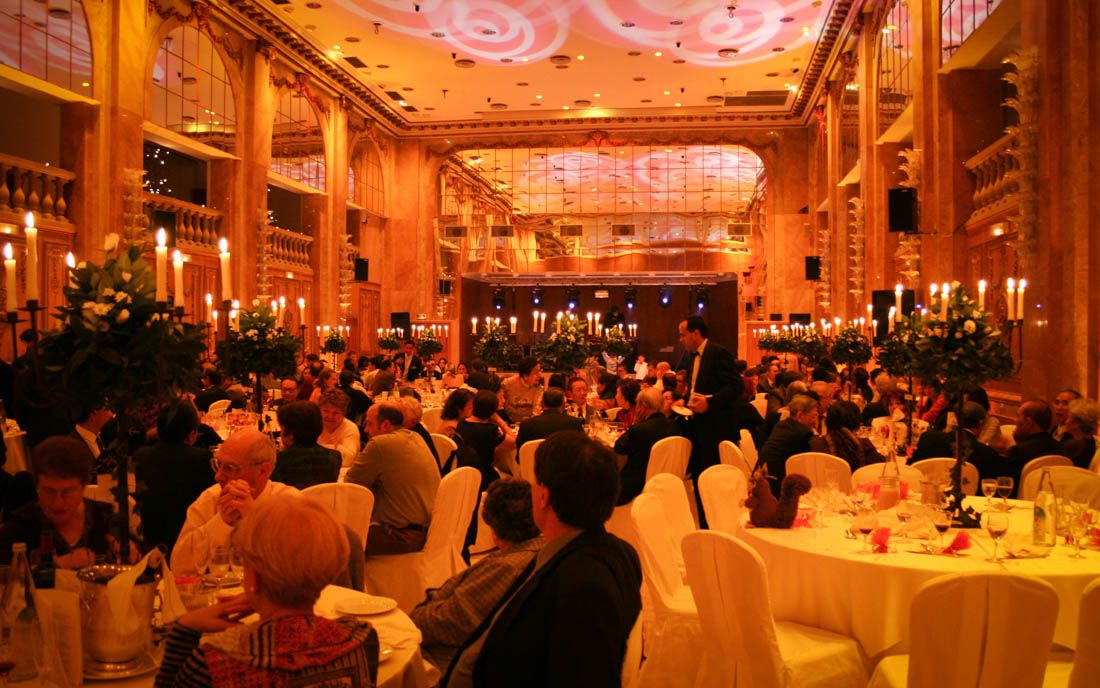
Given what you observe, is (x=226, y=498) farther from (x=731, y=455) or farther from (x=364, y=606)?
(x=731, y=455)

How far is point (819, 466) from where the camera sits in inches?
240

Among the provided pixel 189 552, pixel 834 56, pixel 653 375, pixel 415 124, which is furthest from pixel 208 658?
pixel 415 124

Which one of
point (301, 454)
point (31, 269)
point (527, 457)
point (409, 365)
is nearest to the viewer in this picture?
point (31, 269)

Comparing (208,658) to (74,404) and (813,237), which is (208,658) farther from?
(813,237)

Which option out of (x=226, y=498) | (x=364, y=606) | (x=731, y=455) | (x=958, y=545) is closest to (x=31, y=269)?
(x=226, y=498)

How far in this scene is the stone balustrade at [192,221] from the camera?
47.5ft

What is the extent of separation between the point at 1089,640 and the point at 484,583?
5.84 ft

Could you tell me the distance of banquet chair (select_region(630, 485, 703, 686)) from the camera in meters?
4.30

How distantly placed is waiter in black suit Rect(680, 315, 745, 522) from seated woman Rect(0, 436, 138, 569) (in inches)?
190

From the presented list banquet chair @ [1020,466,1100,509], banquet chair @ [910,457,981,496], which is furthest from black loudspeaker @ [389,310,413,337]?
banquet chair @ [1020,466,1100,509]

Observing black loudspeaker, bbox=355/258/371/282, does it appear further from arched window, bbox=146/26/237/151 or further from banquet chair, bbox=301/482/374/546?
banquet chair, bbox=301/482/374/546

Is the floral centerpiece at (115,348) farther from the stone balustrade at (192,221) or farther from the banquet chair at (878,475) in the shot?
the stone balustrade at (192,221)

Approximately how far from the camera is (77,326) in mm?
2947

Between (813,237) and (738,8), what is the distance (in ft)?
22.7
